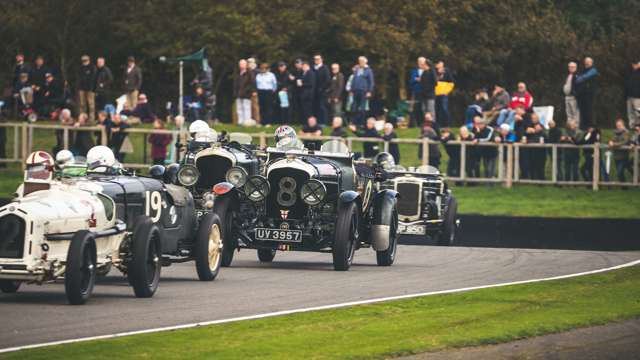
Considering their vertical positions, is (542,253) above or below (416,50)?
below

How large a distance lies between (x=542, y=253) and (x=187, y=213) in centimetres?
786

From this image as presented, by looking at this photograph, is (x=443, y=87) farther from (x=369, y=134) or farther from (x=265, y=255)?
(x=265, y=255)

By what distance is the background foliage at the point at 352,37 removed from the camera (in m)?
56.6

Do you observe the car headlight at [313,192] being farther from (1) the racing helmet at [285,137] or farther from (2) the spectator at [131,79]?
(2) the spectator at [131,79]

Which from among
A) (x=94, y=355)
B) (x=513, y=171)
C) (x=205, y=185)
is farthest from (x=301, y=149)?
(x=513, y=171)

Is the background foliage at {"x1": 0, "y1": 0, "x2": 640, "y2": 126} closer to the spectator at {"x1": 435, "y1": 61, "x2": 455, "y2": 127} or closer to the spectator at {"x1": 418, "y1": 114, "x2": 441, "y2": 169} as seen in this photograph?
the spectator at {"x1": 435, "y1": 61, "x2": 455, "y2": 127}

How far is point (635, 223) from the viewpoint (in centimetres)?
3061

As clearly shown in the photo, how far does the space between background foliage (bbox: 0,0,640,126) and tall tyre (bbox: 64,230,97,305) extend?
129ft

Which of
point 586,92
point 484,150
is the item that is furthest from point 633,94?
point 484,150

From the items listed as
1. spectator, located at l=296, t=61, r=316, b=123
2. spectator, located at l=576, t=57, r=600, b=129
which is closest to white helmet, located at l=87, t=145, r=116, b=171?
spectator, located at l=576, t=57, r=600, b=129

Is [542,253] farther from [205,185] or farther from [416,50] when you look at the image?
[416,50]

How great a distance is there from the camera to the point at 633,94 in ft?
129

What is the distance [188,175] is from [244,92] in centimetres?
1861

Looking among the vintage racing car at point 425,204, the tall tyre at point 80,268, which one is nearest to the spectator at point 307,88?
the vintage racing car at point 425,204
